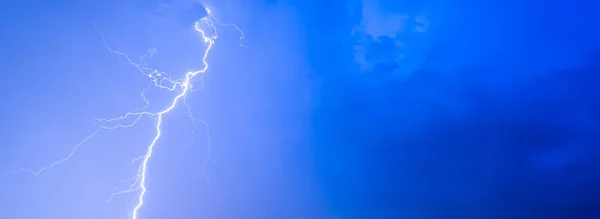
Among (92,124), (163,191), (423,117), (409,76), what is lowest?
(163,191)

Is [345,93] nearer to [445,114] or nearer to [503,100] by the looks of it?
[445,114]

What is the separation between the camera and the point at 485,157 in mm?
6141

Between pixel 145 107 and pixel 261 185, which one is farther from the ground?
pixel 145 107

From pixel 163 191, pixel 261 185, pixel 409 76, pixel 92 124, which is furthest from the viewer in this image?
pixel 409 76

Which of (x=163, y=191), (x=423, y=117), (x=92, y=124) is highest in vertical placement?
(x=423, y=117)

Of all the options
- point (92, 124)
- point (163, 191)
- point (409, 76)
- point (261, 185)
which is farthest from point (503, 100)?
point (92, 124)

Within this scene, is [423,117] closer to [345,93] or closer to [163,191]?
[345,93]

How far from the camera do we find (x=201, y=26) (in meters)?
5.32

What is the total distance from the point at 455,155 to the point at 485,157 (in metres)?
A: 0.46

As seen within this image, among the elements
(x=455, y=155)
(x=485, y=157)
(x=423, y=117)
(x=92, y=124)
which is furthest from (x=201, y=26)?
(x=485, y=157)

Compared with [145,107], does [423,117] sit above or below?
above

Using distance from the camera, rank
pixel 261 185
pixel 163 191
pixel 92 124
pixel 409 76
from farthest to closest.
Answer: pixel 409 76, pixel 261 185, pixel 163 191, pixel 92 124

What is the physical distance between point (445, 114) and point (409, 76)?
816 mm

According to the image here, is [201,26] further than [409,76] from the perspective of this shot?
No
